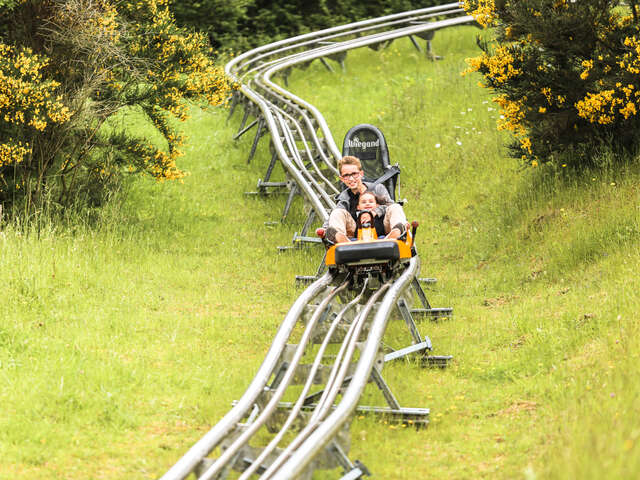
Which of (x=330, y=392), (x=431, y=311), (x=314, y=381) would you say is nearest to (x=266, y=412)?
(x=330, y=392)

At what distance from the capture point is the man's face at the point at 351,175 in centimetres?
981

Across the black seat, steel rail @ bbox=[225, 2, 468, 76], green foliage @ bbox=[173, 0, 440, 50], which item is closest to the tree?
the black seat

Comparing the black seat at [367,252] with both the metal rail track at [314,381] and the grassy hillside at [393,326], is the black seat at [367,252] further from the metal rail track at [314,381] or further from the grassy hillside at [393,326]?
the grassy hillside at [393,326]

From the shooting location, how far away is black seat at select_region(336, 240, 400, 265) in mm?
8617

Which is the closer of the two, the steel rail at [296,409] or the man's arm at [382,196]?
the steel rail at [296,409]

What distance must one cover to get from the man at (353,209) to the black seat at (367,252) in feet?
1.44

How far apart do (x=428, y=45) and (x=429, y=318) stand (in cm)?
1673

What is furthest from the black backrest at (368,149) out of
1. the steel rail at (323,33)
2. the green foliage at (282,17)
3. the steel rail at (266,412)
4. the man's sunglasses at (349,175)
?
the green foliage at (282,17)

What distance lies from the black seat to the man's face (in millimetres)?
1391

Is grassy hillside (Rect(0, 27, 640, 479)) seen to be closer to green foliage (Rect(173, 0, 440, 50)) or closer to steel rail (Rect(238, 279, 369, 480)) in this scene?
steel rail (Rect(238, 279, 369, 480))

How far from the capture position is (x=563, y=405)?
21.2 ft

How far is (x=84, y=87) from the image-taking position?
12898mm

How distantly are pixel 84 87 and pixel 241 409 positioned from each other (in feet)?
27.9

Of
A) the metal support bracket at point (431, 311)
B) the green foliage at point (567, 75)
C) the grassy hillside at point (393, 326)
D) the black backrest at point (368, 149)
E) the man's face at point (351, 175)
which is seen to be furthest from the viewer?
the black backrest at point (368, 149)
